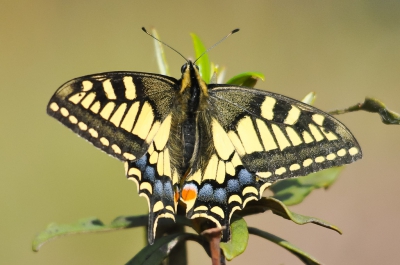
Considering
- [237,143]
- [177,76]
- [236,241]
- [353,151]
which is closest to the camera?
[236,241]

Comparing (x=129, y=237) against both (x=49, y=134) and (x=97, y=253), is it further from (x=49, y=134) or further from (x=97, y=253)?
(x=49, y=134)

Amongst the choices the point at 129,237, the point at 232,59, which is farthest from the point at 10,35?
the point at 129,237

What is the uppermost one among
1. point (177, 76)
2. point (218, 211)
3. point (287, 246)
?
point (177, 76)

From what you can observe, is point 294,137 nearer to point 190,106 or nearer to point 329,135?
point 329,135

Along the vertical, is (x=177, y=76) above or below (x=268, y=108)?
above

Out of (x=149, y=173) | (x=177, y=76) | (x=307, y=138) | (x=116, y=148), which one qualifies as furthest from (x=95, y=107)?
(x=177, y=76)
